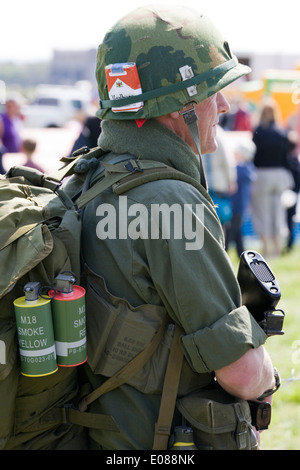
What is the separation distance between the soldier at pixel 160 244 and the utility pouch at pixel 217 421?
34 millimetres

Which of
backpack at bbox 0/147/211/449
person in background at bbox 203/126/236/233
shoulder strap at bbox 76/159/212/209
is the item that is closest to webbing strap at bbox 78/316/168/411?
backpack at bbox 0/147/211/449

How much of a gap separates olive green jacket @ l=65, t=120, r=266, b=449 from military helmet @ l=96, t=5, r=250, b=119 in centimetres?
11

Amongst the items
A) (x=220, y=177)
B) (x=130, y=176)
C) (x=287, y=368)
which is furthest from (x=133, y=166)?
(x=220, y=177)

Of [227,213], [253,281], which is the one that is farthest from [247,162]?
[253,281]

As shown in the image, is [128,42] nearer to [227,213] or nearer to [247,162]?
[227,213]

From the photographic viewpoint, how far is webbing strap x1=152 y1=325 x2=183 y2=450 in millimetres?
2080

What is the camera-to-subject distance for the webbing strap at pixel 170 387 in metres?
2.08

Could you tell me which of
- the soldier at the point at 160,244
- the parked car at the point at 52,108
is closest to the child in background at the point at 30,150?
the soldier at the point at 160,244

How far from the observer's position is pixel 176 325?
2.09 metres

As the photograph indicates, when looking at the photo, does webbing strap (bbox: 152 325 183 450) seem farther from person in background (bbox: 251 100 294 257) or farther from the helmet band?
person in background (bbox: 251 100 294 257)

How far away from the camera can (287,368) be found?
16.8 feet

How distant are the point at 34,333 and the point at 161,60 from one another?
1.16 metres

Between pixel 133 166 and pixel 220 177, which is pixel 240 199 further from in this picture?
pixel 133 166

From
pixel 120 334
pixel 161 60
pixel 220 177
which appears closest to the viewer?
pixel 120 334
